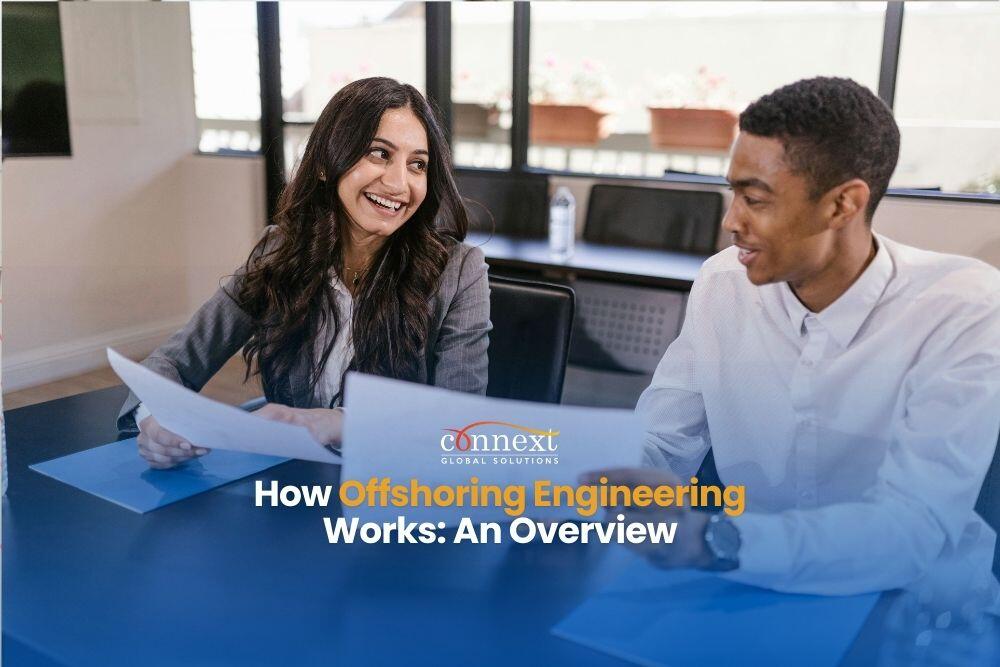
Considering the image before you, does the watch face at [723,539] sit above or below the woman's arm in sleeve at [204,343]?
below

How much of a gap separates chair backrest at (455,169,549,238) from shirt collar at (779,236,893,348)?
7.08 feet

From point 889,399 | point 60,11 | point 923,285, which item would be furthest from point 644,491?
point 60,11

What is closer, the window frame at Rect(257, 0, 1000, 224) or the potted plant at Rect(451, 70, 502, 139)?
the window frame at Rect(257, 0, 1000, 224)

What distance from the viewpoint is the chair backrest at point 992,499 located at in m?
0.58

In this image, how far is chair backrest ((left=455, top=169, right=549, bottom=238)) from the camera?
287 centimetres

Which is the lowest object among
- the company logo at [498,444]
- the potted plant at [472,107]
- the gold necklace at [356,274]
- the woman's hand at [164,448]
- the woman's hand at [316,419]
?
the woman's hand at [164,448]

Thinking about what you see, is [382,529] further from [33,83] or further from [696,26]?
[696,26]

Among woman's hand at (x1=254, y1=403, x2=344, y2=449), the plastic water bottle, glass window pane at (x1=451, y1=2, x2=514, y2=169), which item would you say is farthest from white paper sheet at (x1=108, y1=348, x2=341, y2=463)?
glass window pane at (x1=451, y1=2, x2=514, y2=169)

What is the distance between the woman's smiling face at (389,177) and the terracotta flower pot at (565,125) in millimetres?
2330

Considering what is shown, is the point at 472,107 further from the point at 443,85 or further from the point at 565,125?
the point at 565,125

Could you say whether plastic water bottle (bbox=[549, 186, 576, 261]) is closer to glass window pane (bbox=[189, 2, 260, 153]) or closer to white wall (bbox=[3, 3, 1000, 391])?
white wall (bbox=[3, 3, 1000, 391])

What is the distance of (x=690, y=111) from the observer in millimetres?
3049

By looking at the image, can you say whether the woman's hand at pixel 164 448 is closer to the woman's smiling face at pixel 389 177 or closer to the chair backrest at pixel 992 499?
the woman's smiling face at pixel 389 177

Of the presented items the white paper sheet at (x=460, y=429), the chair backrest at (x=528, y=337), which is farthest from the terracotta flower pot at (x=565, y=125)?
the white paper sheet at (x=460, y=429)
